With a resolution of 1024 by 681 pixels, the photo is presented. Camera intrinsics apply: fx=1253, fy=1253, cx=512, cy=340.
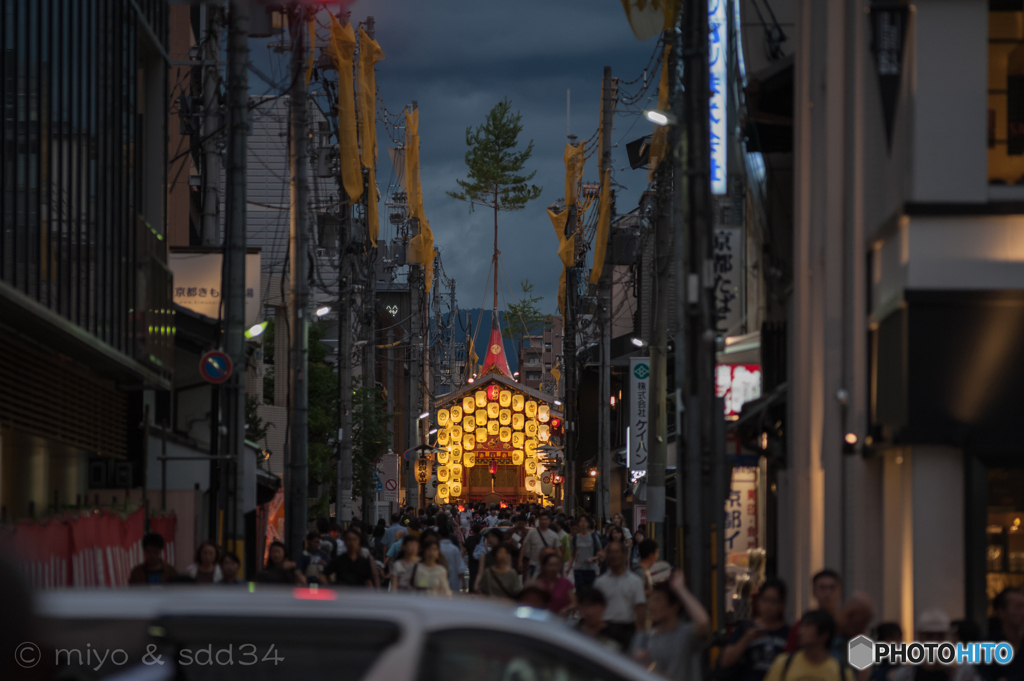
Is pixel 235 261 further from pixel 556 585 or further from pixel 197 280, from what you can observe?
pixel 197 280

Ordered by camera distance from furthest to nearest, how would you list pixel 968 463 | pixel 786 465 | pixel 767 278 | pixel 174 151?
pixel 174 151
pixel 767 278
pixel 786 465
pixel 968 463

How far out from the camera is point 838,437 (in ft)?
45.6

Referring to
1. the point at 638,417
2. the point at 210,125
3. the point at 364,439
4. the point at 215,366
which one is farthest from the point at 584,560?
the point at 364,439

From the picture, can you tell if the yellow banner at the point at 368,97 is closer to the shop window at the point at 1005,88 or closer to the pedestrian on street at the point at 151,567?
the pedestrian on street at the point at 151,567

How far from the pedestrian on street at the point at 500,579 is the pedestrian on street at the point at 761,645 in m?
5.66

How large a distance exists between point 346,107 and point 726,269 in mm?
9676

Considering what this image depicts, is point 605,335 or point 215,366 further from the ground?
point 605,335

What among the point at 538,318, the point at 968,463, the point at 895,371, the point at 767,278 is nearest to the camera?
the point at 968,463

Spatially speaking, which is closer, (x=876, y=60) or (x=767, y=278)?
(x=876, y=60)

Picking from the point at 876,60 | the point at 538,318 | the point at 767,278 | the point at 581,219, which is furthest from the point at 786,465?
the point at 538,318

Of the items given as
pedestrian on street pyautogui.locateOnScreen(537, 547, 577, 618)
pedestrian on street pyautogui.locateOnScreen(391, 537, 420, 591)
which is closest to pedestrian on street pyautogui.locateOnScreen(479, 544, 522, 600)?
pedestrian on street pyautogui.locateOnScreen(391, 537, 420, 591)

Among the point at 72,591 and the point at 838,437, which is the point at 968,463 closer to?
the point at 838,437

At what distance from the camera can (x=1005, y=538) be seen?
1101 centimetres

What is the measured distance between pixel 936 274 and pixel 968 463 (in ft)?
5.59
